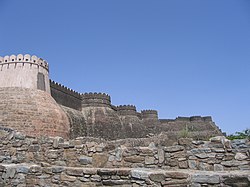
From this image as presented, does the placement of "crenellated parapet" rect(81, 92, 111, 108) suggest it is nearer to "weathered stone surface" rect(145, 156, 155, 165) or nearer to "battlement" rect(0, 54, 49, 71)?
"battlement" rect(0, 54, 49, 71)

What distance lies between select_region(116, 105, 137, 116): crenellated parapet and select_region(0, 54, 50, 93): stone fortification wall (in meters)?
16.0

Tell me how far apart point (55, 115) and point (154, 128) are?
64.7 feet

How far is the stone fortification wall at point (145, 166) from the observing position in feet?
10.6

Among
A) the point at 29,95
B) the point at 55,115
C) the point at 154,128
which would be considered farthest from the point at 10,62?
the point at 154,128

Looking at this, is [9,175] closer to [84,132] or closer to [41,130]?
[41,130]

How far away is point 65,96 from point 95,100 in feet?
17.7

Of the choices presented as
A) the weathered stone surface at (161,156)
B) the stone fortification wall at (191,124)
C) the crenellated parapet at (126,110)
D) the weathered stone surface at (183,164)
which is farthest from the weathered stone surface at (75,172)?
the stone fortification wall at (191,124)

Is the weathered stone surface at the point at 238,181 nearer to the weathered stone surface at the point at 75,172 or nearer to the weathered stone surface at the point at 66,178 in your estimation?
the weathered stone surface at the point at 75,172

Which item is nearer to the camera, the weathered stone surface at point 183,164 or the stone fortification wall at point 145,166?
the stone fortification wall at point 145,166

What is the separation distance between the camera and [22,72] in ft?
59.0

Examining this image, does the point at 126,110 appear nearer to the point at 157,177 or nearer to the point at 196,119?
the point at 196,119

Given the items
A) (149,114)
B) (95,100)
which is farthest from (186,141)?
(149,114)

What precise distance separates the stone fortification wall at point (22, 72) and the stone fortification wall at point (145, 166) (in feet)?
46.9

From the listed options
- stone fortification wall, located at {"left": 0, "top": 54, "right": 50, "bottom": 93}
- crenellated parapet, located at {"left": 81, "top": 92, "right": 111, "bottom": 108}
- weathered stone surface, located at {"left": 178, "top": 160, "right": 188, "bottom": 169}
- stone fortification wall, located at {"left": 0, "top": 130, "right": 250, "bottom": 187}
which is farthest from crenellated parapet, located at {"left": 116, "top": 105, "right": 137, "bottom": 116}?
weathered stone surface, located at {"left": 178, "top": 160, "right": 188, "bottom": 169}
